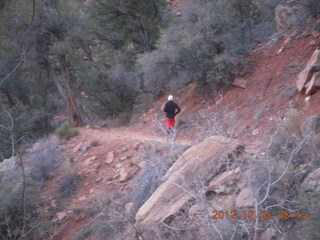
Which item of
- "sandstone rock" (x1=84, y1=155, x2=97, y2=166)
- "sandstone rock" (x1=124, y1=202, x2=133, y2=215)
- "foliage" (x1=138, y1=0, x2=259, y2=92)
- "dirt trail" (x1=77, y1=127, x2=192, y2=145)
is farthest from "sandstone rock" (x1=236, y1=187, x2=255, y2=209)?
"foliage" (x1=138, y1=0, x2=259, y2=92)

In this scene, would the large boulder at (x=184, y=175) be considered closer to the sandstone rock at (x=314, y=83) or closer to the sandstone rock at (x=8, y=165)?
the sandstone rock at (x=314, y=83)

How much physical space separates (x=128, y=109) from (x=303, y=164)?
13.0 m

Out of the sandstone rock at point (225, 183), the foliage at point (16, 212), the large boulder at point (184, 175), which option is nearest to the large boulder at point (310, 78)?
the large boulder at point (184, 175)

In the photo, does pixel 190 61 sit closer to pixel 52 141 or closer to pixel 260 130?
pixel 260 130

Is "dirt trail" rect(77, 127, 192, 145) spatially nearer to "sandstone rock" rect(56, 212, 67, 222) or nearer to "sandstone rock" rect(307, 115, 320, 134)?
"sandstone rock" rect(56, 212, 67, 222)

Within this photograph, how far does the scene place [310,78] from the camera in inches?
387

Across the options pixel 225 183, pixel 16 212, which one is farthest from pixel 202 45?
pixel 16 212

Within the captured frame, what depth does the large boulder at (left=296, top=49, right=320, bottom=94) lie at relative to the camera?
9.42 metres

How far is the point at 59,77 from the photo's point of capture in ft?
51.2

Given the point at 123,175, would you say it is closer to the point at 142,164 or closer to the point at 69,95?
the point at 142,164

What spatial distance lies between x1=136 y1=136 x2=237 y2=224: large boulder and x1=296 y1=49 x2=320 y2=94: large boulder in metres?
4.22

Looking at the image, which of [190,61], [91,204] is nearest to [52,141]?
[91,204]

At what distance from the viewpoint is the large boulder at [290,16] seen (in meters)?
12.5

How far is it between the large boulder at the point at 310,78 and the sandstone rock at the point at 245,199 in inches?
220
